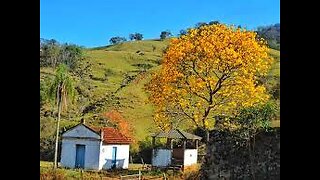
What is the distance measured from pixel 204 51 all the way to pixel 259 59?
2.78ft

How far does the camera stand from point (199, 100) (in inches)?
273

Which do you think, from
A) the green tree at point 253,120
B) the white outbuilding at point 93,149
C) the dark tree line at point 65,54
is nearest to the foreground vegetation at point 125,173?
the white outbuilding at point 93,149

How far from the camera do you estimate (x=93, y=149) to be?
261 inches

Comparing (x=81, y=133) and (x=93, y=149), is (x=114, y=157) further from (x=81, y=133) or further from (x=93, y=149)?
(x=81, y=133)

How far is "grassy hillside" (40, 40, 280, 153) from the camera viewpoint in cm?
713

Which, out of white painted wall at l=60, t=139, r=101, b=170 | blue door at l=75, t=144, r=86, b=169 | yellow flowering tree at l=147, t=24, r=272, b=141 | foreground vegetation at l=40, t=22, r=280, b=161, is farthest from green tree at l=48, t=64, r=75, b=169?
yellow flowering tree at l=147, t=24, r=272, b=141

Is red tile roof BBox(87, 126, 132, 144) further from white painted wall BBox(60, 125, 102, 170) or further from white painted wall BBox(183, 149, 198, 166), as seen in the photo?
white painted wall BBox(183, 149, 198, 166)

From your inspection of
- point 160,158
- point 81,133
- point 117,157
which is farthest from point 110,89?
point 160,158

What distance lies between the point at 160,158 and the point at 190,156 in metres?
0.41

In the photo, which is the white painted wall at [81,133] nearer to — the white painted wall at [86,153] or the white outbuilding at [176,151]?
the white painted wall at [86,153]

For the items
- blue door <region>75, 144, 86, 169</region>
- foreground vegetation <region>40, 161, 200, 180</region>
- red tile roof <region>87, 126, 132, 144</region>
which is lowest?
foreground vegetation <region>40, 161, 200, 180</region>

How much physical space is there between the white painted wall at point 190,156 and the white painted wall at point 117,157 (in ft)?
2.54
